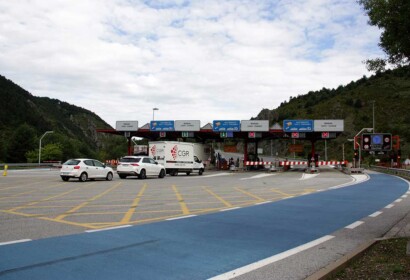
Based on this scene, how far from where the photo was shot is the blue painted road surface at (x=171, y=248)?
19.3ft

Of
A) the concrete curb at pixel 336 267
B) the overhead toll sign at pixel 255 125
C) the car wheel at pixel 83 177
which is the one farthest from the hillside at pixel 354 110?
the concrete curb at pixel 336 267

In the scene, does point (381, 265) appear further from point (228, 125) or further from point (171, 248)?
point (228, 125)

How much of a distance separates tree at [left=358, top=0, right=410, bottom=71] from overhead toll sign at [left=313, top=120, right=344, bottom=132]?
39.5 m

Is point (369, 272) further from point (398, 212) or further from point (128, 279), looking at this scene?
point (398, 212)

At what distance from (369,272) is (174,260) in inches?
108

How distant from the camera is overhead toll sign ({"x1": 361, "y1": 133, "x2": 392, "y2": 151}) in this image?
1270 centimetres

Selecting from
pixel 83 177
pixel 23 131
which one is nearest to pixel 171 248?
pixel 83 177

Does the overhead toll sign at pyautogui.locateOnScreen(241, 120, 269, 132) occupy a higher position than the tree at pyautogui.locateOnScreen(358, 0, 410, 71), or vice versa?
the overhead toll sign at pyautogui.locateOnScreen(241, 120, 269, 132)

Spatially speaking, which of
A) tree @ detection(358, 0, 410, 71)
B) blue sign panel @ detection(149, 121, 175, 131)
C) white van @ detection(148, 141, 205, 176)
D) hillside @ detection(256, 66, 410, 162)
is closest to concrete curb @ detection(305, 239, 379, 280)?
tree @ detection(358, 0, 410, 71)

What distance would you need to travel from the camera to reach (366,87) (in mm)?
113125

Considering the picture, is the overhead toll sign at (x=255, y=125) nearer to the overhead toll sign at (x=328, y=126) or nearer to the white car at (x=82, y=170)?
the overhead toll sign at (x=328, y=126)

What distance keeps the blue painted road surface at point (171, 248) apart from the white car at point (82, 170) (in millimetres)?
15956

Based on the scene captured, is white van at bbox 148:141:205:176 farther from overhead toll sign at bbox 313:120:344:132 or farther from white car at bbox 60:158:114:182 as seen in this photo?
overhead toll sign at bbox 313:120:344:132

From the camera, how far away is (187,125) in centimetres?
4947
